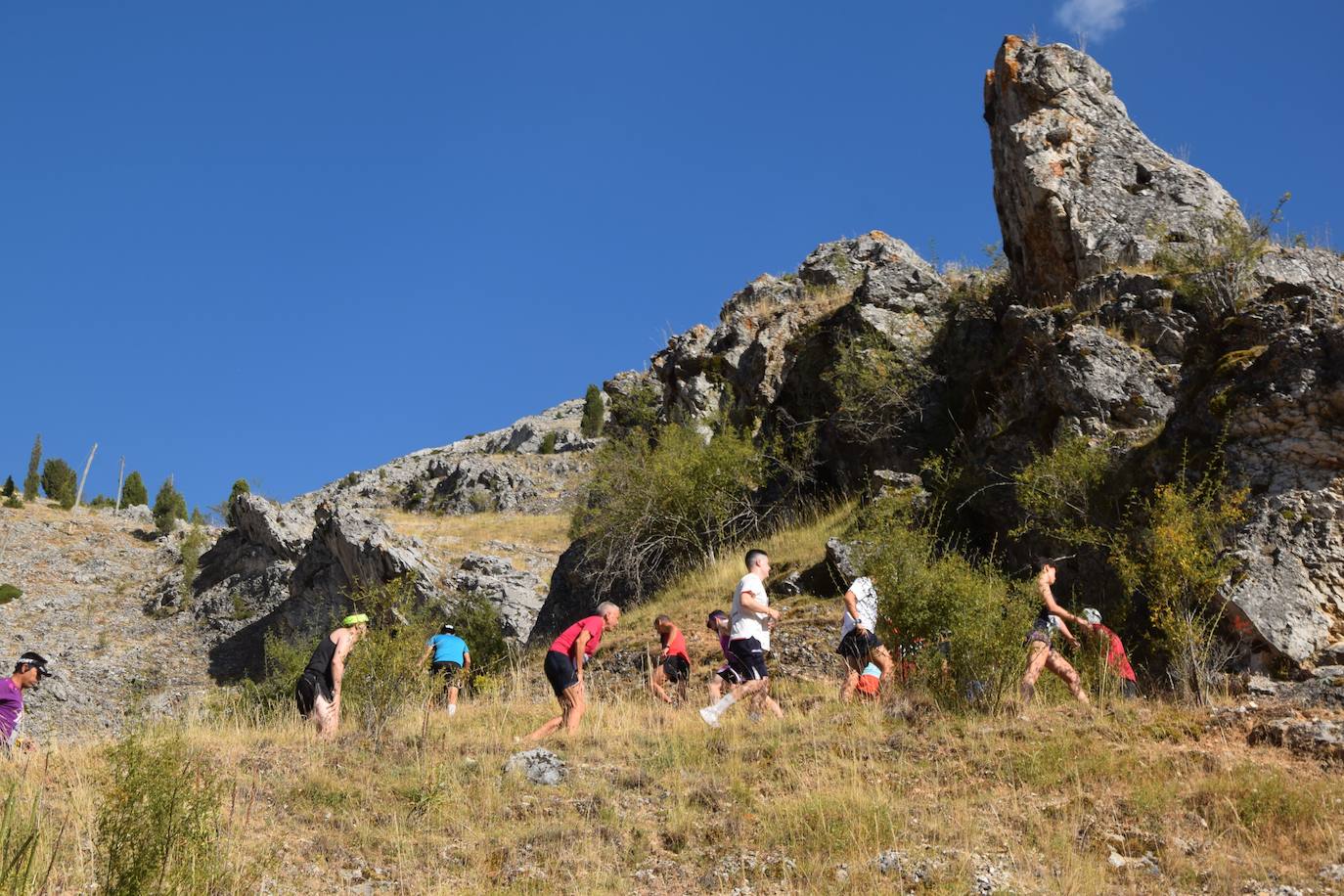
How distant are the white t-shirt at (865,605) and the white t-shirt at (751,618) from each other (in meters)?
1.01

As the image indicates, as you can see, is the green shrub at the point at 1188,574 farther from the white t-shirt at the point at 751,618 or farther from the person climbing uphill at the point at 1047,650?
the white t-shirt at the point at 751,618

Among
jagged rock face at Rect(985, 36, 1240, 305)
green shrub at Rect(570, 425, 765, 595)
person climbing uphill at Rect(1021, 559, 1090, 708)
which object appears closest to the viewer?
person climbing uphill at Rect(1021, 559, 1090, 708)

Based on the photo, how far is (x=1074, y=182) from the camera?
2020 centimetres

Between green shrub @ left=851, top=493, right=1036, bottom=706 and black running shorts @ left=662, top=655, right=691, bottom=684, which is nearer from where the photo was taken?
green shrub @ left=851, top=493, right=1036, bottom=706

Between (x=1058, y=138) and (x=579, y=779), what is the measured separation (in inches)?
636

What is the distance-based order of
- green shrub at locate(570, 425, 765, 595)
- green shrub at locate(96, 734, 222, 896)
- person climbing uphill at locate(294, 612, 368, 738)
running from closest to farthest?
green shrub at locate(96, 734, 222, 896)
person climbing uphill at locate(294, 612, 368, 738)
green shrub at locate(570, 425, 765, 595)

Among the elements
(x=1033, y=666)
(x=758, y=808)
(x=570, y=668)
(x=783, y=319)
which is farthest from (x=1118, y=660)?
(x=783, y=319)

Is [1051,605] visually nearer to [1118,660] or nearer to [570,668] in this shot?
[1118,660]

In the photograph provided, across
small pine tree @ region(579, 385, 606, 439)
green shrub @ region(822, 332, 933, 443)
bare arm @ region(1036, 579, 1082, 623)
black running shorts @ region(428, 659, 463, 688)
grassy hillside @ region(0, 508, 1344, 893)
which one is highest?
small pine tree @ region(579, 385, 606, 439)

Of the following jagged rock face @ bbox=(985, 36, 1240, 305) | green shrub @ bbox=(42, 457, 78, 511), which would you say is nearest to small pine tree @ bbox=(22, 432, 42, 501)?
green shrub @ bbox=(42, 457, 78, 511)

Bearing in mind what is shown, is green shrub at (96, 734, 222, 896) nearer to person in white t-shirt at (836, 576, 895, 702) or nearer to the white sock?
the white sock

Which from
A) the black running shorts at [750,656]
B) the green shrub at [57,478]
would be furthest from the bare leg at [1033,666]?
the green shrub at [57,478]

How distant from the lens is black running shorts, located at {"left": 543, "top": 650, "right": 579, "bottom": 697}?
11336mm

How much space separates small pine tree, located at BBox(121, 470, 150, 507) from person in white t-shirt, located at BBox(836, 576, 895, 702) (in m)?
66.3
